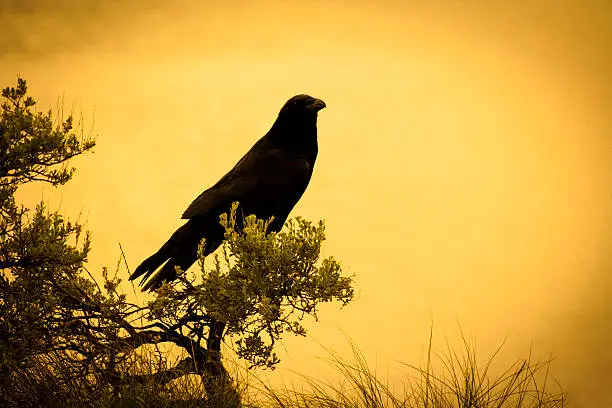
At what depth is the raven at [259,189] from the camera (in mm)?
5105

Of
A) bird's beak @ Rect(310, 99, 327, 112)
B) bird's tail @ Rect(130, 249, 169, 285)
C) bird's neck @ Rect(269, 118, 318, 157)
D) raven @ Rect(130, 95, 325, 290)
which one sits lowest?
bird's tail @ Rect(130, 249, 169, 285)

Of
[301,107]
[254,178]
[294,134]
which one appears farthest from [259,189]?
[301,107]

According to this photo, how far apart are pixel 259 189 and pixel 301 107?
617 mm

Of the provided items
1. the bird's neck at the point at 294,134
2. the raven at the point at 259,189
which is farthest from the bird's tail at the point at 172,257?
the bird's neck at the point at 294,134

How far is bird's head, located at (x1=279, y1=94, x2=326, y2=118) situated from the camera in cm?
531

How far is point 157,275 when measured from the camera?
506cm

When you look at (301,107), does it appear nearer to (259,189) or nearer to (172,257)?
(259,189)

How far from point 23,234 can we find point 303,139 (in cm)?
190

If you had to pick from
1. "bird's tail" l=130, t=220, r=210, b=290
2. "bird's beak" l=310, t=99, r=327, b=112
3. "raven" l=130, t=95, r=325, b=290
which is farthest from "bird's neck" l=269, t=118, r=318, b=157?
"bird's tail" l=130, t=220, r=210, b=290

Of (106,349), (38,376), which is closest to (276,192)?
(106,349)

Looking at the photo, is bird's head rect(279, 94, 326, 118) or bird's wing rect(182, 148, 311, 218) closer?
bird's wing rect(182, 148, 311, 218)

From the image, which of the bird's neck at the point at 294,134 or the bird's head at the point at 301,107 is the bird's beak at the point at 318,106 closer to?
the bird's head at the point at 301,107

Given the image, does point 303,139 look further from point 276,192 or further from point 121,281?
point 121,281

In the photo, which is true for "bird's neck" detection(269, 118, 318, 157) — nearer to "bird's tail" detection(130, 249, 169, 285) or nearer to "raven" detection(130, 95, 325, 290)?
"raven" detection(130, 95, 325, 290)
